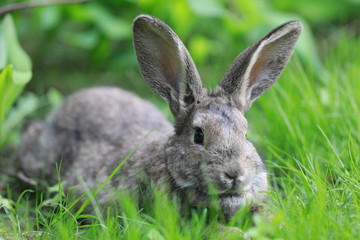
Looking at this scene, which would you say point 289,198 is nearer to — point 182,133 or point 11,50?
point 182,133

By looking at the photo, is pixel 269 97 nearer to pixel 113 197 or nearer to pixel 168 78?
pixel 168 78

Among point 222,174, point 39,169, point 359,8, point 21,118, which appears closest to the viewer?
point 222,174

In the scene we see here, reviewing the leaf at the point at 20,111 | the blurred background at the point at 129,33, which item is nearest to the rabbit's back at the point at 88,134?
the leaf at the point at 20,111

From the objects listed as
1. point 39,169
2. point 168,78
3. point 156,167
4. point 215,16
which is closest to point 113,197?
point 156,167

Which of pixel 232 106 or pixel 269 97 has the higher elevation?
pixel 232 106

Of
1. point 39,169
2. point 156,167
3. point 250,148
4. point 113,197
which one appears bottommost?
point 39,169

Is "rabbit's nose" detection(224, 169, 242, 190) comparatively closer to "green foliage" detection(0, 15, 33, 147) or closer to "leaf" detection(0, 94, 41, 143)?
"green foliage" detection(0, 15, 33, 147)

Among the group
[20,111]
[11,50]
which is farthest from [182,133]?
[20,111]
